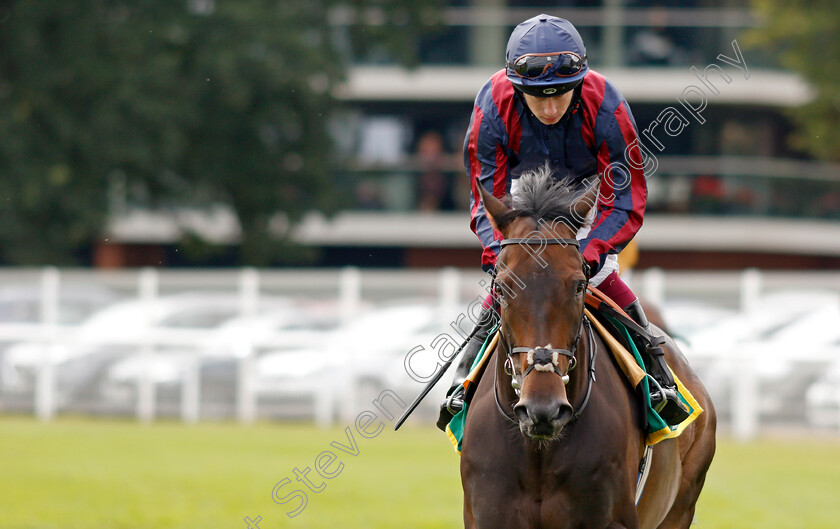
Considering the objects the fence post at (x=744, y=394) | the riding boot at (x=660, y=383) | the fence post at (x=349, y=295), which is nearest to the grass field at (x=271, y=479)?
the fence post at (x=744, y=394)

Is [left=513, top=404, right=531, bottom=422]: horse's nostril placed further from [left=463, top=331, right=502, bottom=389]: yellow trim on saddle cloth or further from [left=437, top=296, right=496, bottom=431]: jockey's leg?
[left=437, top=296, right=496, bottom=431]: jockey's leg

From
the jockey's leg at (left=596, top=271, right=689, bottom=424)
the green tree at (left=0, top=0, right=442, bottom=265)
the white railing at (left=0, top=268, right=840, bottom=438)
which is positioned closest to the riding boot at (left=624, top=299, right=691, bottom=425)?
the jockey's leg at (left=596, top=271, right=689, bottom=424)

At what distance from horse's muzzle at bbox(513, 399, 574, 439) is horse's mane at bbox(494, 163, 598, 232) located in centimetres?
81

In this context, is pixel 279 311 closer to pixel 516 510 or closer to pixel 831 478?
pixel 831 478

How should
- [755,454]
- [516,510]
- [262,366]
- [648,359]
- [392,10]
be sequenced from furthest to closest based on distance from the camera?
[392,10] → [262,366] → [755,454] → [648,359] → [516,510]

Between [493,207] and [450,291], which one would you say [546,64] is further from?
[450,291]

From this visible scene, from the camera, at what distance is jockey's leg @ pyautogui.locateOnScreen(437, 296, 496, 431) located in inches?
231

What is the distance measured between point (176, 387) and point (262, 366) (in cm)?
141

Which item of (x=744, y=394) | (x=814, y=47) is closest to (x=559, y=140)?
(x=744, y=394)

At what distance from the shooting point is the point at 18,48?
2375 centimetres

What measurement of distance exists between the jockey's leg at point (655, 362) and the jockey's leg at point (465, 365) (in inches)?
21.9

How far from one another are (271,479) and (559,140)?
25.2 ft

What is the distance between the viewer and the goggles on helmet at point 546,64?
5.54 metres

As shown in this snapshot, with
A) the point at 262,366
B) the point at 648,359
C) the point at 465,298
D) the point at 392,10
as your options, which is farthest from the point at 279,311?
the point at 648,359
